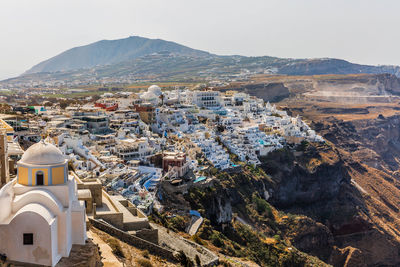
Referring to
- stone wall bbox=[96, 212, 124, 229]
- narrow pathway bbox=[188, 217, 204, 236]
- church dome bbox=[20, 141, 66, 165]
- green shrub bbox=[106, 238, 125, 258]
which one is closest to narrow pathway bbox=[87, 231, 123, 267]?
green shrub bbox=[106, 238, 125, 258]

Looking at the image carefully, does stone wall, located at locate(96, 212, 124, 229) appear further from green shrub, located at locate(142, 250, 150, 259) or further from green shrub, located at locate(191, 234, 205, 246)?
green shrub, located at locate(191, 234, 205, 246)

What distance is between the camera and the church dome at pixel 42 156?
10844 mm

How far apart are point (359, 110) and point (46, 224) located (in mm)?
88605

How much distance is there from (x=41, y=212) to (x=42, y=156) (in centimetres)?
154

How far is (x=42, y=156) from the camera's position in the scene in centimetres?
1089

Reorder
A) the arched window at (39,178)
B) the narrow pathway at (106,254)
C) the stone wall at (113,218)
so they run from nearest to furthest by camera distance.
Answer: the arched window at (39,178) < the narrow pathway at (106,254) < the stone wall at (113,218)

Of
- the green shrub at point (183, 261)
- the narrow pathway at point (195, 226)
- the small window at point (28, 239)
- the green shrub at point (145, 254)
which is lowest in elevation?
the narrow pathway at point (195, 226)

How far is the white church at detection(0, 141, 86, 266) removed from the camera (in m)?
9.83

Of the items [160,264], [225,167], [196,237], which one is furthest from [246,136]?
[160,264]

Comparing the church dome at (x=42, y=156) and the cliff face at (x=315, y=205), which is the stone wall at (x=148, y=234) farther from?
the cliff face at (x=315, y=205)

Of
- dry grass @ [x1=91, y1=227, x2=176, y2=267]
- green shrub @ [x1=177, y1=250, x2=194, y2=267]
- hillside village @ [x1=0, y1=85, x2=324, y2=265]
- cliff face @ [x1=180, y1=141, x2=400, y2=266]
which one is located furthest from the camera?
cliff face @ [x1=180, y1=141, x2=400, y2=266]

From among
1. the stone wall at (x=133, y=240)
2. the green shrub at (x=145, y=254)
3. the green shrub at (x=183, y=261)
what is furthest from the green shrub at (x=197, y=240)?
the green shrub at (x=145, y=254)

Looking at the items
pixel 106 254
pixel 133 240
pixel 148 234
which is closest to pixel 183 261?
pixel 148 234

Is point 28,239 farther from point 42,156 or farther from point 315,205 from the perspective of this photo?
point 315,205
